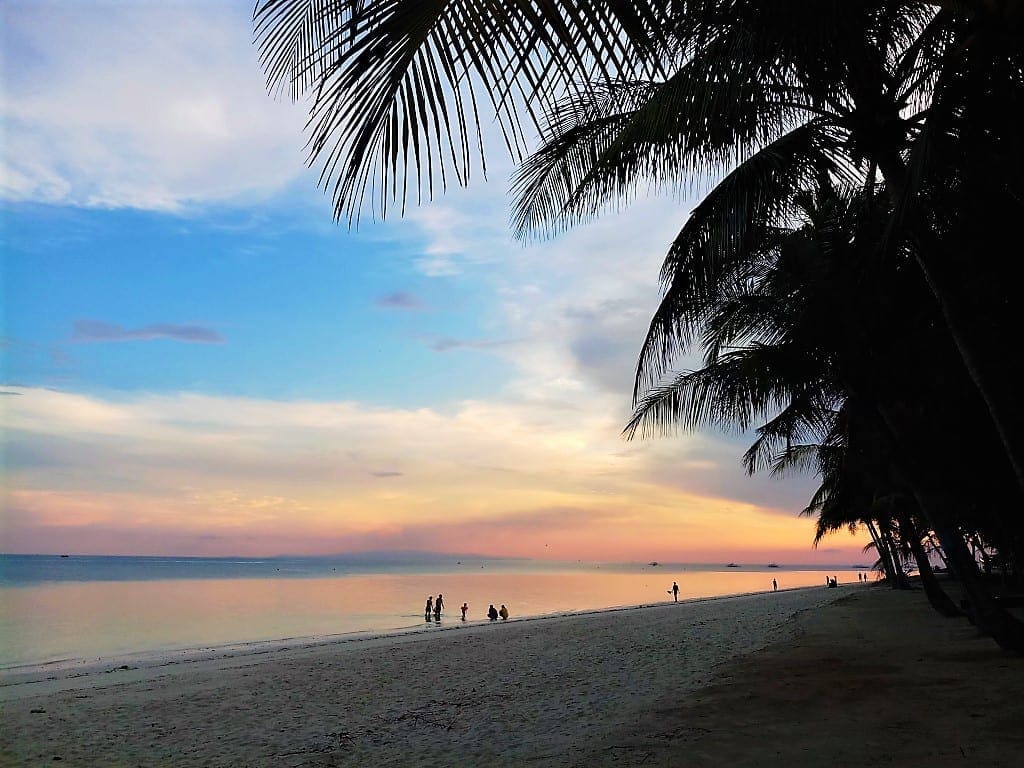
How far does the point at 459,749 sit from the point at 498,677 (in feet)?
15.5

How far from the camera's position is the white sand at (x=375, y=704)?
6469 mm

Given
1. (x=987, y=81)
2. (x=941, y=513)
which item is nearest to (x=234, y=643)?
(x=941, y=513)

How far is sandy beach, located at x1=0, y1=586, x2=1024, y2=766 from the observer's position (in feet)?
18.5

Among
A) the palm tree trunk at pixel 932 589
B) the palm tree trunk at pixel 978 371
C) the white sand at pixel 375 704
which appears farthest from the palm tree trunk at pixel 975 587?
the palm tree trunk at pixel 932 589

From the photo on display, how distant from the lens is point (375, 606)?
4222 centimetres

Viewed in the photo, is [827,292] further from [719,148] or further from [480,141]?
[480,141]

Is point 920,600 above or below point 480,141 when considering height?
below

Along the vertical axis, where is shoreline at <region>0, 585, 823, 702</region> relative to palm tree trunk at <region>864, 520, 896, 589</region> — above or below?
below

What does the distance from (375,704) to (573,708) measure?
2613 millimetres

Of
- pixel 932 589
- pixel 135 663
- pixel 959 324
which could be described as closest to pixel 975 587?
pixel 959 324

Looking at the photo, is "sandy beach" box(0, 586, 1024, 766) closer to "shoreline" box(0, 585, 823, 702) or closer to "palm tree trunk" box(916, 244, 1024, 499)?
"shoreline" box(0, 585, 823, 702)

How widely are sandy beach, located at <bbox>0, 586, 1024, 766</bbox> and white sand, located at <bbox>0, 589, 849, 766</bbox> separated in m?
0.04

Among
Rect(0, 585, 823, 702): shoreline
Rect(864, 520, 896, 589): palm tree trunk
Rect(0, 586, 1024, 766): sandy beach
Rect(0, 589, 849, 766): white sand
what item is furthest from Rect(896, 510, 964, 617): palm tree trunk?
Rect(0, 585, 823, 702): shoreline

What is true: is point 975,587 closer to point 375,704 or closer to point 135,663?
point 375,704
